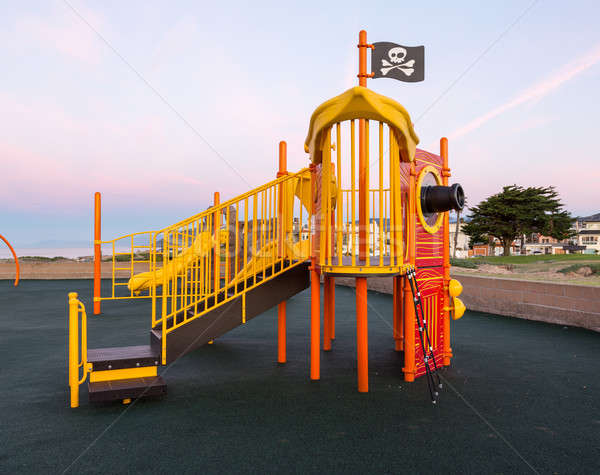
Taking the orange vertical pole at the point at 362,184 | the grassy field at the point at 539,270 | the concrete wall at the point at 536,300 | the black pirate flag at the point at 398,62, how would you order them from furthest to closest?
the grassy field at the point at 539,270, the concrete wall at the point at 536,300, the black pirate flag at the point at 398,62, the orange vertical pole at the point at 362,184

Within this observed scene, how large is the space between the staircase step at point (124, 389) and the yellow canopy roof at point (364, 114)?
2774 millimetres

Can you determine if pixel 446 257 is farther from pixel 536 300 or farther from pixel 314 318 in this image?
pixel 536 300

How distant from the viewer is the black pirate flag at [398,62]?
4438mm

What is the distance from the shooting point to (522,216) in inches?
1503

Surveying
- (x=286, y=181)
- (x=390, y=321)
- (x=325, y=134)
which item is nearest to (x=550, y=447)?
(x=325, y=134)

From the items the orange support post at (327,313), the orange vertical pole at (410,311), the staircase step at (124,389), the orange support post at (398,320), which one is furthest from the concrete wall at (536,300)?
the staircase step at (124,389)

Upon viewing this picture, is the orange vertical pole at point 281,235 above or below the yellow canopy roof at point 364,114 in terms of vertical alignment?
below

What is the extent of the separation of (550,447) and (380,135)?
9.26ft

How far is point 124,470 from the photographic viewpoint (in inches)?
96.3

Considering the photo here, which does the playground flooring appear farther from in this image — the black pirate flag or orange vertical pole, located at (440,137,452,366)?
the black pirate flag

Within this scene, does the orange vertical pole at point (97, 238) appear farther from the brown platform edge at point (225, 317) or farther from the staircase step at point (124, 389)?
the staircase step at point (124, 389)

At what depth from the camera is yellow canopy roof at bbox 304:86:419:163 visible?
3.64 meters

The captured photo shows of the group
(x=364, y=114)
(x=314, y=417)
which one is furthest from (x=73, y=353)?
(x=364, y=114)

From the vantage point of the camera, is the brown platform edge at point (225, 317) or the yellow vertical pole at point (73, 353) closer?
the yellow vertical pole at point (73, 353)
